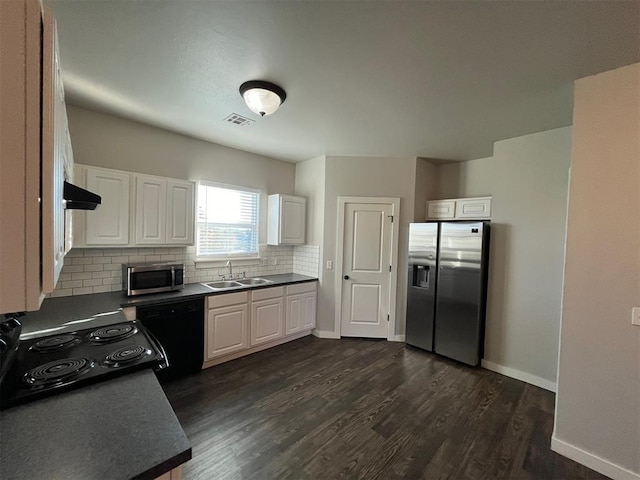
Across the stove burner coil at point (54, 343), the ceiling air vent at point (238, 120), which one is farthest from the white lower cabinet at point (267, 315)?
the ceiling air vent at point (238, 120)

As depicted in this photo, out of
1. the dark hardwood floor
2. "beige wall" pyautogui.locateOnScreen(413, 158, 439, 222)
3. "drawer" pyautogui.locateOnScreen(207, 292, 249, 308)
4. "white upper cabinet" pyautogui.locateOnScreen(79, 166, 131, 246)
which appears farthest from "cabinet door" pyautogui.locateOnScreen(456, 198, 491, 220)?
"white upper cabinet" pyautogui.locateOnScreen(79, 166, 131, 246)

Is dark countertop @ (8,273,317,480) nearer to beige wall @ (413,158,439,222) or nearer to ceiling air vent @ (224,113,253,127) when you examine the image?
ceiling air vent @ (224,113,253,127)

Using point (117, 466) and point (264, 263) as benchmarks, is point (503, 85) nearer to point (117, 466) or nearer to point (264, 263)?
point (117, 466)

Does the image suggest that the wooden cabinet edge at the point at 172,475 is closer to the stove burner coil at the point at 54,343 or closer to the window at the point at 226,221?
the stove burner coil at the point at 54,343

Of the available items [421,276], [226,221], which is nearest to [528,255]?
[421,276]

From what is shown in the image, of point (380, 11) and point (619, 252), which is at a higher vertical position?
point (380, 11)

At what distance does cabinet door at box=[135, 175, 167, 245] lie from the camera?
2.75m

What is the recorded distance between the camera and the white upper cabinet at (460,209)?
3.57m

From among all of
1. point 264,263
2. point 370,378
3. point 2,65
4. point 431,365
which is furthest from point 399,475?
point 264,263

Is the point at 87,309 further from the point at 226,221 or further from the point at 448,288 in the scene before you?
the point at 448,288

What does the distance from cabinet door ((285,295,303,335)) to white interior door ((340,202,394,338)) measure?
2.16 feet

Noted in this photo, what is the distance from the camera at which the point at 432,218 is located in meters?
4.12

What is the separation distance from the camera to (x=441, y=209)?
4008 mm

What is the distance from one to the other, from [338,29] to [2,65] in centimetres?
151
